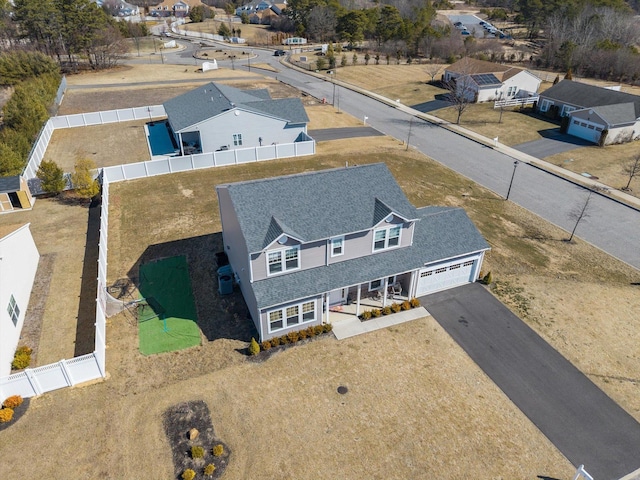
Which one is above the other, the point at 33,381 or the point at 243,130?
the point at 243,130

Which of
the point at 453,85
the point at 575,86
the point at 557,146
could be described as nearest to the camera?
the point at 557,146

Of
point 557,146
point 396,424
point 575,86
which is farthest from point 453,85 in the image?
point 396,424

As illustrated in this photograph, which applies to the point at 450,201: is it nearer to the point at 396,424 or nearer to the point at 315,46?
the point at 396,424

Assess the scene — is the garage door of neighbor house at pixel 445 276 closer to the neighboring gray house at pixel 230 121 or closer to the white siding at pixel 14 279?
the white siding at pixel 14 279

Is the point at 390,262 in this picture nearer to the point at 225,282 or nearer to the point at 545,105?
the point at 225,282

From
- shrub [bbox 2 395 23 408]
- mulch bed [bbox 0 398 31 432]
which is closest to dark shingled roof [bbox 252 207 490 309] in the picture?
mulch bed [bbox 0 398 31 432]

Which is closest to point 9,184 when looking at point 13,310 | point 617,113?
point 13,310
